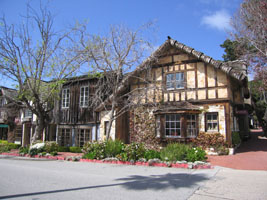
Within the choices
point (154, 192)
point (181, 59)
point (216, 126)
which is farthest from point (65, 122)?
point (154, 192)

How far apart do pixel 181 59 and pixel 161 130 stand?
5034mm

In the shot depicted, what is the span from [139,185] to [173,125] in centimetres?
818

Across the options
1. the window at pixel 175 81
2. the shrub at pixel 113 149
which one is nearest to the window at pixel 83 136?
the shrub at pixel 113 149

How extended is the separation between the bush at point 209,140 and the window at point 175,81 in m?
3.55

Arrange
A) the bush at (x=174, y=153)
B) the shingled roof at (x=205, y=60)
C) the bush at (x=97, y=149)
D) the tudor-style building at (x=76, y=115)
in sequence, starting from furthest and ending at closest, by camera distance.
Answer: the tudor-style building at (x=76, y=115) < the shingled roof at (x=205, y=60) < the bush at (x=97, y=149) < the bush at (x=174, y=153)

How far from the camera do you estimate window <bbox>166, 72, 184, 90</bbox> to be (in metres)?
14.5

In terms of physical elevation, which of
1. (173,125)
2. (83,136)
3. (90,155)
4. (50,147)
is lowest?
(90,155)

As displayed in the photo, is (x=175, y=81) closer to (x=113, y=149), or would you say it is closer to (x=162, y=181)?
(x=113, y=149)

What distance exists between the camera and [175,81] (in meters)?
14.7

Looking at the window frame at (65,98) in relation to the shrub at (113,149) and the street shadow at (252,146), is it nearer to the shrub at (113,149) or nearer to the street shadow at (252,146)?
the shrub at (113,149)

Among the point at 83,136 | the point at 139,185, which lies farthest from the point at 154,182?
the point at 83,136

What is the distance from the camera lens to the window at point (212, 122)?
12938mm

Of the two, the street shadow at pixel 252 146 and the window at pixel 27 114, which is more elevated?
the window at pixel 27 114

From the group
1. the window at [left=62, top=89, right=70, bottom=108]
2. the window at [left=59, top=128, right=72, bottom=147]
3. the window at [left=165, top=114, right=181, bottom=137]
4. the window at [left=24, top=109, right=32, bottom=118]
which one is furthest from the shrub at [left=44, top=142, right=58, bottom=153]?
the window at [left=24, top=109, right=32, bottom=118]
